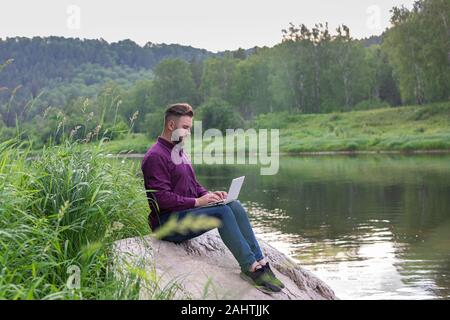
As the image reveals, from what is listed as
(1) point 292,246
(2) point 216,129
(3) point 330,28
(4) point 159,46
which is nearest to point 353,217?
(1) point 292,246

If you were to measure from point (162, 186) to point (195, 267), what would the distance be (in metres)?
0.74

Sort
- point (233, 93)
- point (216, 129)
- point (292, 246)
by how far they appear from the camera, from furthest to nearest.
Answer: point (233, 93)
point (216, 129)
point (292, 246)

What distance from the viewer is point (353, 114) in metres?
64.1

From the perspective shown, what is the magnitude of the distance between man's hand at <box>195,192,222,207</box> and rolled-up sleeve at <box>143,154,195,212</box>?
47 millimetres

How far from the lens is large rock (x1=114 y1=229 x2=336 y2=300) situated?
5.36 meters

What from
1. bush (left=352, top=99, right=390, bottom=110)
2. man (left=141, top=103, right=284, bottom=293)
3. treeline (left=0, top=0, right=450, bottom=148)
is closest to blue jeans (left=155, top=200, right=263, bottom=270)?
man (left=141, top=103, right=284, bottom=293)

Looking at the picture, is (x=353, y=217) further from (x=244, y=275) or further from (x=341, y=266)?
(x=244, y=275)

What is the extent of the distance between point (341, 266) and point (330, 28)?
67796 millimetres

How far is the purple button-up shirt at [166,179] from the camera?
596 centimetres

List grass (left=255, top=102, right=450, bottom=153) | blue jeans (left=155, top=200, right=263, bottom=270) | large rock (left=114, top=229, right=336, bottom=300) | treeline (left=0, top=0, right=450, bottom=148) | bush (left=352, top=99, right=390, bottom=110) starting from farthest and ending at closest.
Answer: bush (left=352, top=99, right=390, bottom=110) → treeline (left=0, top=0, right=450, bottom=148) → grass (left=255, top=102, right=450, bottom=153) → blue jeans (left=155, top=200, right=263, bottom=270) → large rock (left=114, top=229, right=336, bottom=300)

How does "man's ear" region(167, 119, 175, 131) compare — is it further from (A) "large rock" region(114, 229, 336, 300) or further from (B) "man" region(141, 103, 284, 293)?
(A) "large rock" region(114, 229, 336, 300)

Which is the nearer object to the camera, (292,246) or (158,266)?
(158,266)

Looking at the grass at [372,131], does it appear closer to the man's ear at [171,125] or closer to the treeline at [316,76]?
the treeline at [316,76]
